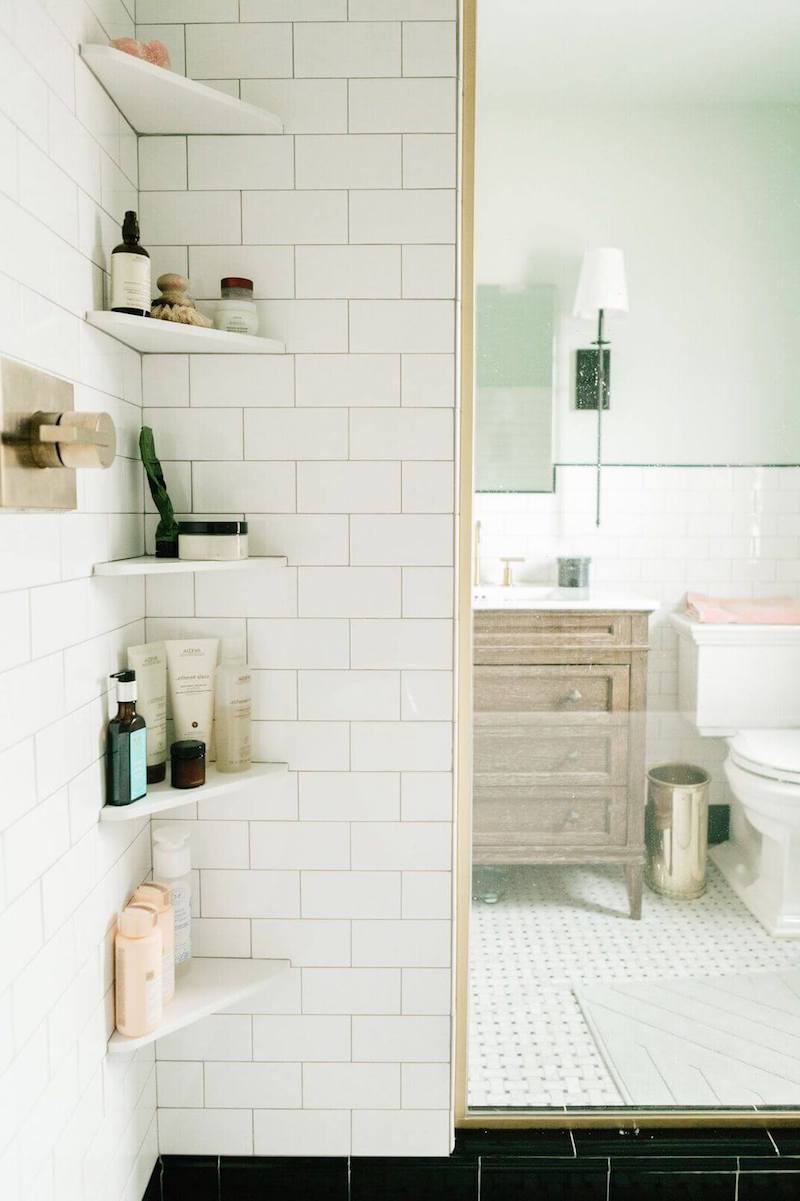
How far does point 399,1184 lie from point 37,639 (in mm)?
1284

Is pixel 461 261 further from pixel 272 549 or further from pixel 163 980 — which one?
pixel 163 980

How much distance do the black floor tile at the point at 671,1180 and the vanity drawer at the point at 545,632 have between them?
1.01 m

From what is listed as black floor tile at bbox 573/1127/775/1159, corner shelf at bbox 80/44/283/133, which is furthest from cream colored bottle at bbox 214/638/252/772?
black floor tile at bbox 573/1127/775/1159

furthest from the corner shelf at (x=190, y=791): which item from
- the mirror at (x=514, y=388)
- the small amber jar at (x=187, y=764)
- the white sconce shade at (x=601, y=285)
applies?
the white sconce shade at (x=601, y=285)

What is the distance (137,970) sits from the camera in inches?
53.9

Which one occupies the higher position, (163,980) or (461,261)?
(461,261)

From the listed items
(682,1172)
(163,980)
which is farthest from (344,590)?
(682,1172)

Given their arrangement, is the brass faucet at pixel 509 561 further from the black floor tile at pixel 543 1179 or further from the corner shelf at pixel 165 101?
the black floor tile at pixel 543 1179

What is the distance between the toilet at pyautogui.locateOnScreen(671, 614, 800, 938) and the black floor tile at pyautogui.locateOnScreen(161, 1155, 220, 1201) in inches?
45.2

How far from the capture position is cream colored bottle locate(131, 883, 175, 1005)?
143 centimetres

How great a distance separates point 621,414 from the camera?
5.12ft

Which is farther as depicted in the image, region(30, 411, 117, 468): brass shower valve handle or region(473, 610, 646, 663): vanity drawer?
region(473, 610, 646, 663): vanity drawer

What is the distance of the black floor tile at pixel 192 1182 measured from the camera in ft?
5.36

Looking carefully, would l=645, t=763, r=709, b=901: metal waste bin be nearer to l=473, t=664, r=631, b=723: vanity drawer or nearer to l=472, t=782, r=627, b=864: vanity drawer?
l=472, t=782, r=627, b=864: vanity drawer
